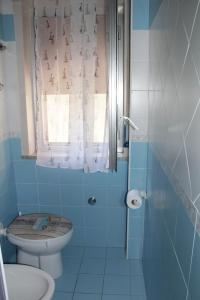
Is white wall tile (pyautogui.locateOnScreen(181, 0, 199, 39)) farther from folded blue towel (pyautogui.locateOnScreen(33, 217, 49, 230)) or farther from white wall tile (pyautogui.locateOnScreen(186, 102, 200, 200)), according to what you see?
folded blue towel (pyautogui.locateOnScreen(33, 217, 49, 230))

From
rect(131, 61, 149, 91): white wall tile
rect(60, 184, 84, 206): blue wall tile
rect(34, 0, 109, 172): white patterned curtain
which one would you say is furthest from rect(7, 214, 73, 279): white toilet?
rect(131, 61, 149, 91): white wall tile

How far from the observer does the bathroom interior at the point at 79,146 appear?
6.11 ft

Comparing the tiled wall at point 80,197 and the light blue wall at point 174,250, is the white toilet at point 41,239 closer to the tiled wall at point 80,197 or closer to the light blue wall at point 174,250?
the tiled wall at point 80,197

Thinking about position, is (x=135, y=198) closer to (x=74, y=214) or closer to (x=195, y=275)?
(x=74, y=214)

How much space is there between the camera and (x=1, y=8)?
6.50 ft

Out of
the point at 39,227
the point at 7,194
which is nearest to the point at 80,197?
the point at 39,227

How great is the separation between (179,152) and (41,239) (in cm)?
127

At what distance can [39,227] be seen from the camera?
6.47 feet

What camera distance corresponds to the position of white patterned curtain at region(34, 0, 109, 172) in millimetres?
1891

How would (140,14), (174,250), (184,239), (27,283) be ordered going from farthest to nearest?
1. (140,14)
2. (27,283)
3. (174,250)
4. (184,239)

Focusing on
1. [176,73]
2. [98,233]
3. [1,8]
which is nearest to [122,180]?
[98,233]

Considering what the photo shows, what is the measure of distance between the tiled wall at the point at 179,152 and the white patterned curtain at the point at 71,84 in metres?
0.68

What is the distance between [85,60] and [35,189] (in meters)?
1.13

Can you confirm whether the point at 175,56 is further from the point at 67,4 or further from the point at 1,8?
the point at 1,8
